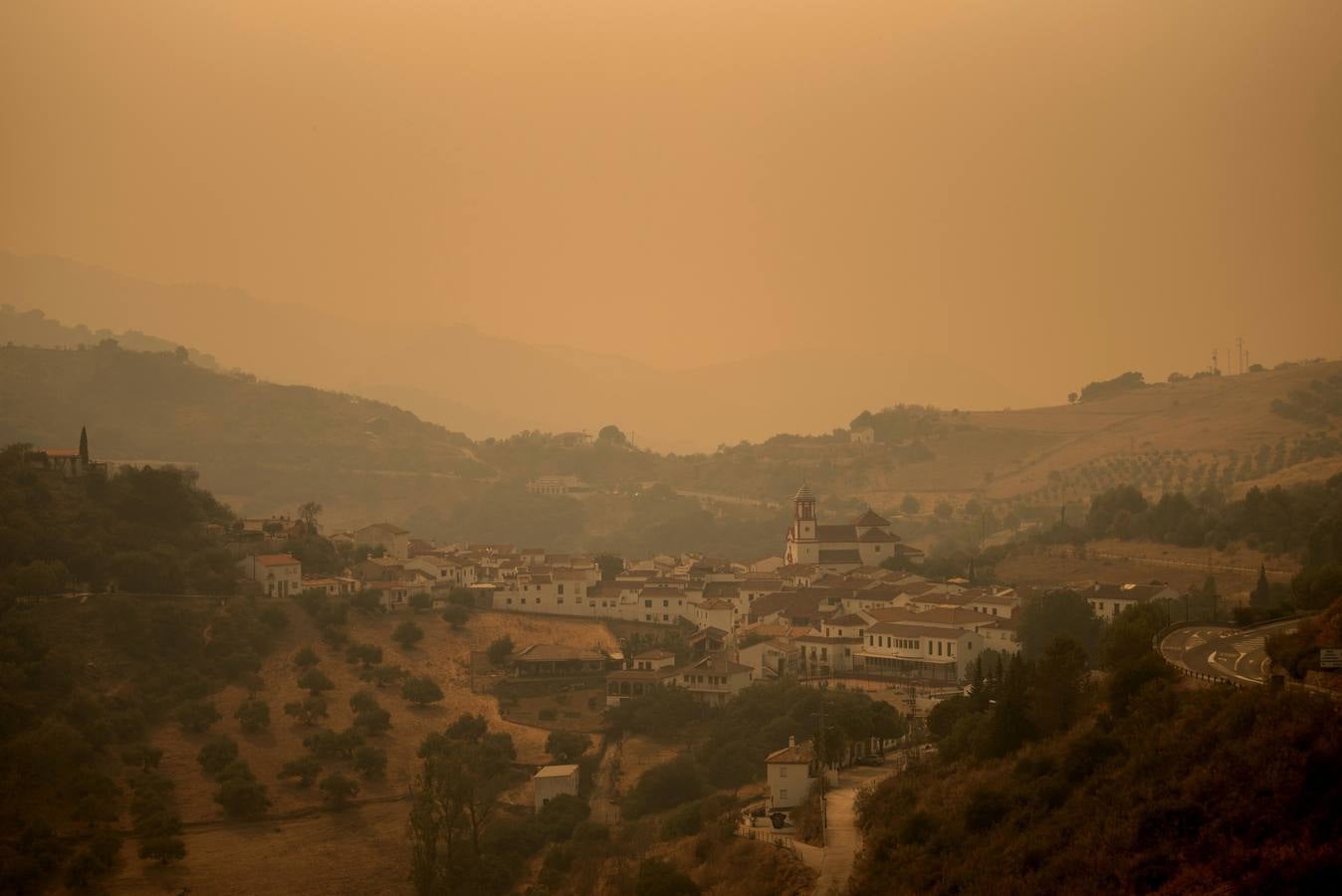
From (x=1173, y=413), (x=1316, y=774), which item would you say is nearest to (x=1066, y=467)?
(x=1173, y=413)

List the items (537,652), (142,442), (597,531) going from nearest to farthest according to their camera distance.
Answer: (537,652) → (597,531) → (142,442)

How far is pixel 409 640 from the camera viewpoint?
1587 inches

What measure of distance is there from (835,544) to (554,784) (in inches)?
1015

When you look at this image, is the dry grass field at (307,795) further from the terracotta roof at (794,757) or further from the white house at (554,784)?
the terracotta roof at (794,757)

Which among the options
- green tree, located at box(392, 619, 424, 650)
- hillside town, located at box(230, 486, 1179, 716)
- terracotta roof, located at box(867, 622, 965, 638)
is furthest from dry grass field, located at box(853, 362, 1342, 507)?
green tree, located at box(392, 619, 424, 650)

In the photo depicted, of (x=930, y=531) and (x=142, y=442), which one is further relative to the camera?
(x=142, y=442)

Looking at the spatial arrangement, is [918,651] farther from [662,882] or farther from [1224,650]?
[662,882]

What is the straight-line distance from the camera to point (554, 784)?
97.8 feet

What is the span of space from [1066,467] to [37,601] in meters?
68.5

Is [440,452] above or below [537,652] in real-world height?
above

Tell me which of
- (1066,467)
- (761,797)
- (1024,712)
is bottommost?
(761,797)

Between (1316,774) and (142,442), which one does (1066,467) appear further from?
(1316,774)

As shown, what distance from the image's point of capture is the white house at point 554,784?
29.6m

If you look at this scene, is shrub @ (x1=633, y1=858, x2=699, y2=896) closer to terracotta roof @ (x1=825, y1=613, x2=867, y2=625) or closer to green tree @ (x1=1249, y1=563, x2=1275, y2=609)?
green tree @ (x1=1249, y1=563, x2=1275, y2=609)
